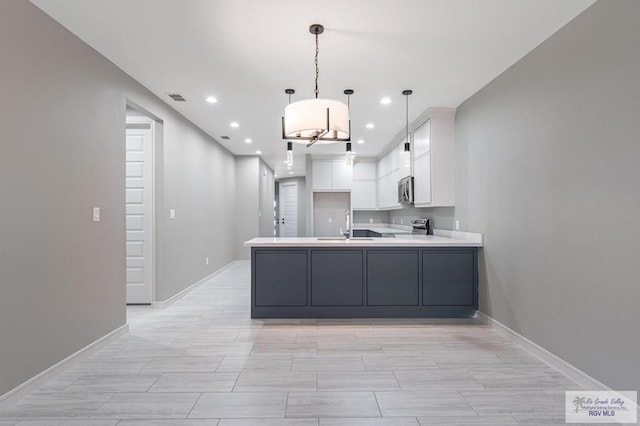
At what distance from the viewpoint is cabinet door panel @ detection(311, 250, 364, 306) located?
12.3ft

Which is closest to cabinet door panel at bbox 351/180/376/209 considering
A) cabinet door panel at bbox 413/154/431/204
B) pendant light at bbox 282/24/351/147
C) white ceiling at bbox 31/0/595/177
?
cabinet door panel at bbox 413/154/431/204

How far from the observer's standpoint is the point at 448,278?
3.76 meters

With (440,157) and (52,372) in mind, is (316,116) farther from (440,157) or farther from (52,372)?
(52,372)

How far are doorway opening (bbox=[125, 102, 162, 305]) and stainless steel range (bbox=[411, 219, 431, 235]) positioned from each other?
12.8 ft

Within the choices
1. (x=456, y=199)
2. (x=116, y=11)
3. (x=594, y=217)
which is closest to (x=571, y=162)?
(x=594, y=217)

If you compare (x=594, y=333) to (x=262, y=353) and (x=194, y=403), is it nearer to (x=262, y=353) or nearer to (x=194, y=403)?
(x=262, y=353)

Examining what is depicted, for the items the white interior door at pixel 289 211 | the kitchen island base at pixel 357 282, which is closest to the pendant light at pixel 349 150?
the kitchen island base at pixel 357 282

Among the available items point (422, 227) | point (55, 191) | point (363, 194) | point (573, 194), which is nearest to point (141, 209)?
point (55, 191)

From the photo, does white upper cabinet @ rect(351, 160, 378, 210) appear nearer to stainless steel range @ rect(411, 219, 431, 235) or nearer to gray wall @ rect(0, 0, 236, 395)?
stainless steel range @ rect(411, 219, 431, 235)

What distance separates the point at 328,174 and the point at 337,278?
4105 mm

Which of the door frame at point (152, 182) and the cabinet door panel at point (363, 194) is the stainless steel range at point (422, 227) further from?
the door frame at point (152, 182)

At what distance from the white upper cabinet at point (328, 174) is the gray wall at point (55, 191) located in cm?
407

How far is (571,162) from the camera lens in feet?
7.98

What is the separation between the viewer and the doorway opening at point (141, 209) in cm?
423
